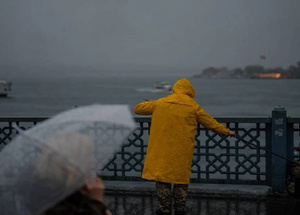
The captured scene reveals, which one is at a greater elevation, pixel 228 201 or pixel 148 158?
pixel 148 158

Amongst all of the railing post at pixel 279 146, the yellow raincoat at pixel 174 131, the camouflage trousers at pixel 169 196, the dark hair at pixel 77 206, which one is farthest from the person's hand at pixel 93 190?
the railing post at pixel 279 146

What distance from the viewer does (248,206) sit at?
6973 mm

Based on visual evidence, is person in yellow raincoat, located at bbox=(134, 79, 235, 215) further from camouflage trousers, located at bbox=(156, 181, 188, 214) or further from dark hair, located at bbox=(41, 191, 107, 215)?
dark hair, located at bbox=(41, 191, 107, 215)

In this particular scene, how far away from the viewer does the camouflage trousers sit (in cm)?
A: 615

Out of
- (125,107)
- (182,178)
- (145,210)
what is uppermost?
(125,107)

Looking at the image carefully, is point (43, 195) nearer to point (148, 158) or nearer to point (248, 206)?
point (148, 158)

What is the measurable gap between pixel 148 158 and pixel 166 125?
41cm

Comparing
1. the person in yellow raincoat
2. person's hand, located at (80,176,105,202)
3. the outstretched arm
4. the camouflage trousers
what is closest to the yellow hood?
the person in yellow raincoat

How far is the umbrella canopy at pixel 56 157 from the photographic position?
100 inches

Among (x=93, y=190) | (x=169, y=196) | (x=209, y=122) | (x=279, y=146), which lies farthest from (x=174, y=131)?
(x=93, y=190)

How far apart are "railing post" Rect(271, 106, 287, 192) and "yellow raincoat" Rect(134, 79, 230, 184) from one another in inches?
57.4

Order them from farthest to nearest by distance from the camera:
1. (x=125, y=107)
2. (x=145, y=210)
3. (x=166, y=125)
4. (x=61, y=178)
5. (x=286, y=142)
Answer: (x=286, y=142) < (x=145, y=210) < (x=166, y=125) < (x=125, y=107) < (x=61, y=178)

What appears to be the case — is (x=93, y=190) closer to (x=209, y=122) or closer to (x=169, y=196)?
(x=209, y=122)

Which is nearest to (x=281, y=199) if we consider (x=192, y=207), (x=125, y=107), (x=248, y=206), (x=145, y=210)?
(x=248, y=206)
